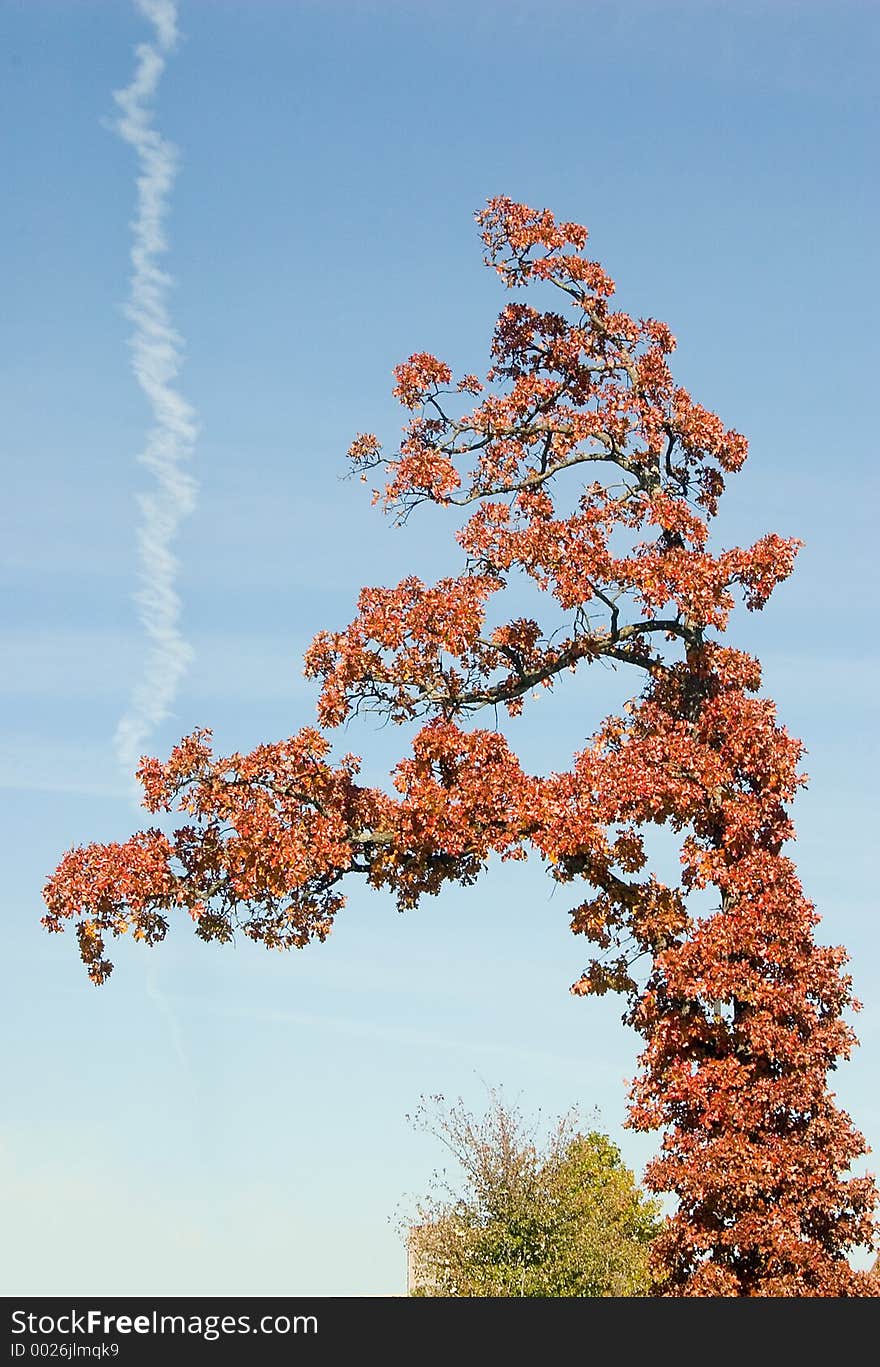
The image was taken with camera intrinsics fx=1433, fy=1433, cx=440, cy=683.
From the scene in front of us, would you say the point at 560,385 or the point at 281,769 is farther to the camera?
the point at 560,385

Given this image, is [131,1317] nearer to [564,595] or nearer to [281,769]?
[281,769]

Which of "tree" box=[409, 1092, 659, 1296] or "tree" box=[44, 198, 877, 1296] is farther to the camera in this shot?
"tree" box=[409, 1092, 659, 1296]

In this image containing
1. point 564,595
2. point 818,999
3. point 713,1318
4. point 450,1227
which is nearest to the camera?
point 713,1318

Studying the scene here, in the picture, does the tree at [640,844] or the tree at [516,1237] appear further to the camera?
the tree at [516,1237]

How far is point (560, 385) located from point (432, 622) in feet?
16.7

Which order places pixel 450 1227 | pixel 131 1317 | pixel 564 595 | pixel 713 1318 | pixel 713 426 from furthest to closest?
pixel 450 1227 < pixel 713 426 < pixel 564 595 < pixel 713 1318 < pixel 131 1317

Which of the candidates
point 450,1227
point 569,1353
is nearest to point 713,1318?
point 569,1353

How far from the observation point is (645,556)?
19.3 m

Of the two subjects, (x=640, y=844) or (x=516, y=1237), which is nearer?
(x=640, y=844)

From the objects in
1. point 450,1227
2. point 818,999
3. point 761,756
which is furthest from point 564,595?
point 450,1227

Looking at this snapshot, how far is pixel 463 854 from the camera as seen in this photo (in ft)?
59.1

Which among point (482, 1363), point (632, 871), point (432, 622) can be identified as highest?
point (432, 622)

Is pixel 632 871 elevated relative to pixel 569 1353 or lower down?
elevated

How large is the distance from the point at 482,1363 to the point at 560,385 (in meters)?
13.7
